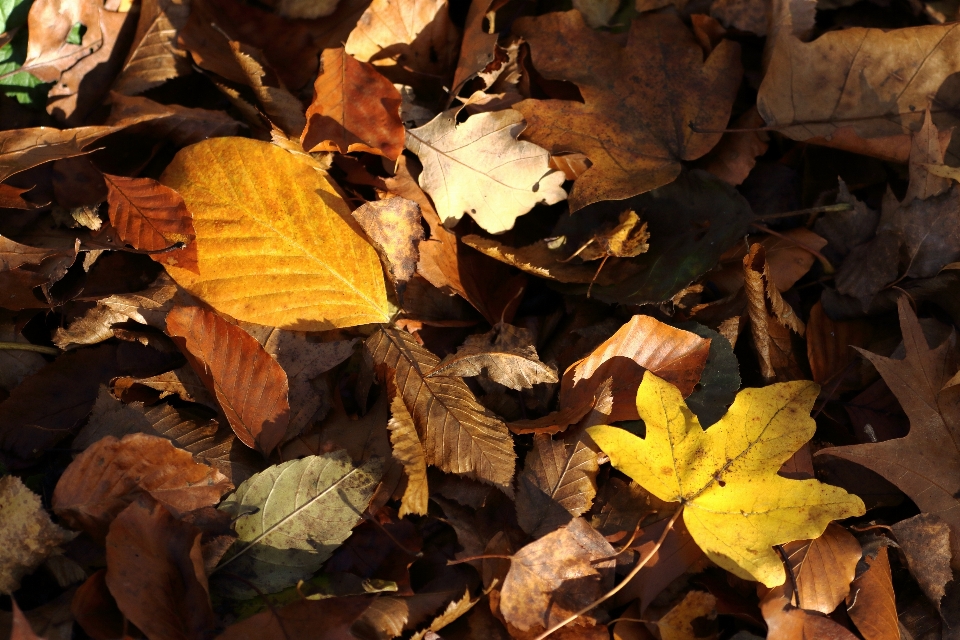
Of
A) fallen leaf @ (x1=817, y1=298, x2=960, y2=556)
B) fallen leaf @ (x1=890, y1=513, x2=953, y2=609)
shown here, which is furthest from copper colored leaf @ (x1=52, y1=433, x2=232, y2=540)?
fallen leaf @ (x1=890, y1=513, x2=953, y2=609)

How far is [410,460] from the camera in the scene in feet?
4.93

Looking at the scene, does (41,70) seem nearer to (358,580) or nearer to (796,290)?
(358,580)

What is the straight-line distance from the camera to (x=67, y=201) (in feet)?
5.76

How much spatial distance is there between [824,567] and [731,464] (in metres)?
0.31

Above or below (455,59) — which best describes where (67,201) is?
below

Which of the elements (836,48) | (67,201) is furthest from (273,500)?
(836,48)

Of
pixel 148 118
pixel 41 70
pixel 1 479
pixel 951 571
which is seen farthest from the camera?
pixel 41 70

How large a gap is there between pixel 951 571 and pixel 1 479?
6.85 ft

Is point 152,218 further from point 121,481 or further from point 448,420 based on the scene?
point 448,420

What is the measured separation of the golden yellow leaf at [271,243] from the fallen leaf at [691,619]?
939 millimetres

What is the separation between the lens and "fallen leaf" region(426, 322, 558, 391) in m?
1.58

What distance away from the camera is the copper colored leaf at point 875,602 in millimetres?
1454

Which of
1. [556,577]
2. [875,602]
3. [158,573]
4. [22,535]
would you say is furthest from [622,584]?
[22,535]

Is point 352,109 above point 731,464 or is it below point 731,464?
above
